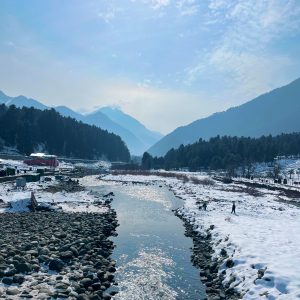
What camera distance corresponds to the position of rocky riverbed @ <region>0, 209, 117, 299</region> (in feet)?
55.1

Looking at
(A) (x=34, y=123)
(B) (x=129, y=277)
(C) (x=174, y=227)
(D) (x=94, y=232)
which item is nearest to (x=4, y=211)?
(D) (x=94, y=232)

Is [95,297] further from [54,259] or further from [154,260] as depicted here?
[154,260]

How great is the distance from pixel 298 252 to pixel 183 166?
578 feet

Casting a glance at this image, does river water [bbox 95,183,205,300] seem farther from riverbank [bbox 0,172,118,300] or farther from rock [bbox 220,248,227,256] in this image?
rock [bbox 220,248,227,256]

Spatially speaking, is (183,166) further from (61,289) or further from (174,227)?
(61,289)

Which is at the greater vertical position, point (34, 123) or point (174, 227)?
point (34, 123)

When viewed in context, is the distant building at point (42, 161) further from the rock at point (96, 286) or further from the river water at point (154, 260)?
the rock at point (96, 286)

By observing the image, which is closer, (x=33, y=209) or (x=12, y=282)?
(x=12, y=282)

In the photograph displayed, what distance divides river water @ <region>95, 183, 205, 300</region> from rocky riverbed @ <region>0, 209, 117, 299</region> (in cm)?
103

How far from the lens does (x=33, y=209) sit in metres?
39.4

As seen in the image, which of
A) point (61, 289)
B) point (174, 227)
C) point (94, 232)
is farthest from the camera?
point (174, 227)

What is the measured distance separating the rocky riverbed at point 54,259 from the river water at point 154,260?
1029mm

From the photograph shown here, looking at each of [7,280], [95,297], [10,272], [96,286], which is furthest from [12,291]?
[96,286]

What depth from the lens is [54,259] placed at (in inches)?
798
